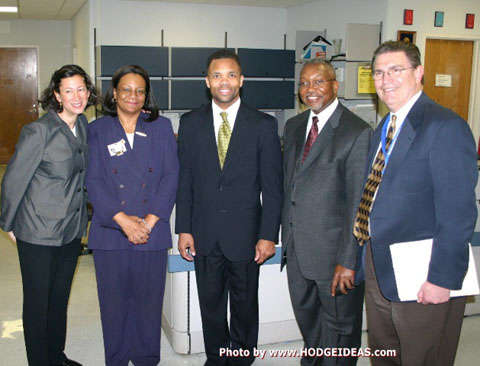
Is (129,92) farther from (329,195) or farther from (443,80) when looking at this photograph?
(443,80)

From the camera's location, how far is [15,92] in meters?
10.2

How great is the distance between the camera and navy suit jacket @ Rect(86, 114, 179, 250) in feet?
7.22

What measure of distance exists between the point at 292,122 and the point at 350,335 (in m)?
0.98

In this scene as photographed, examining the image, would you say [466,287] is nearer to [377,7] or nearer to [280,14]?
[377,7]

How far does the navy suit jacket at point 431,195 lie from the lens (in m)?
1.57

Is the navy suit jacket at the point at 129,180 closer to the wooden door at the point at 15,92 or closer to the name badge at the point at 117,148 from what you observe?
the name badge at the point at 117,148

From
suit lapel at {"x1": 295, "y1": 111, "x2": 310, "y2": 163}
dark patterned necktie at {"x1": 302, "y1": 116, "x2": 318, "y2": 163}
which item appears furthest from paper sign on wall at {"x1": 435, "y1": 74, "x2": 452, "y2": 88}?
dark patterned necktie at {"x1": 302, "y1": 116, "x2": 318, "y2": 163}

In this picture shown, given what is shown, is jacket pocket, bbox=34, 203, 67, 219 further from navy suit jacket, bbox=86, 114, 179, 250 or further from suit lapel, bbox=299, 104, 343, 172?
suit lapel, bbox=299, 104, 343, 172

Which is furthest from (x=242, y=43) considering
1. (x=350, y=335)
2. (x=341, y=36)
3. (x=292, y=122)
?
(x=350, y=335)

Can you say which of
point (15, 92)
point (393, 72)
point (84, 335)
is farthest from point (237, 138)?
point (15, 92)

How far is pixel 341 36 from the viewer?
6.87m

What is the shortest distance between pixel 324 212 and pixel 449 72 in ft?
17.7

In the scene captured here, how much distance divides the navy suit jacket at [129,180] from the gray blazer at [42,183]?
0.10 meters

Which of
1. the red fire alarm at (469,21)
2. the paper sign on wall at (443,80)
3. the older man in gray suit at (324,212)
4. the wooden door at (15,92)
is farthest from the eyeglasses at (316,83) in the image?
the wooden door at (15,92)
